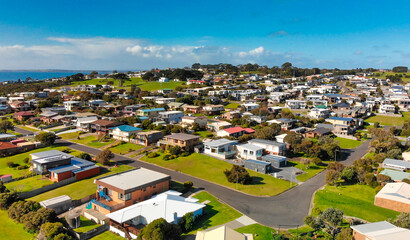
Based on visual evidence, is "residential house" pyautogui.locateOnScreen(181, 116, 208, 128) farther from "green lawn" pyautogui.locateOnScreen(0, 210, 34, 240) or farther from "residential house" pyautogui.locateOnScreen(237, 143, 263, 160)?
"green lawn" pyautogui.locateOnScreen(0, 210, 34, 240)

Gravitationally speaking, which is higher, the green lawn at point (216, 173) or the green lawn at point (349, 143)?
the green lawn at point (349, 143)

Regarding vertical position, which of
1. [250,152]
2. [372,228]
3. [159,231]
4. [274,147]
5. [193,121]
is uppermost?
[193,121]

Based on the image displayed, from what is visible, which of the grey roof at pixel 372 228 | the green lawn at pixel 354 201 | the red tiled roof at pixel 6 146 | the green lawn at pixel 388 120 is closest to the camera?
the grey roof at pixel 372 228

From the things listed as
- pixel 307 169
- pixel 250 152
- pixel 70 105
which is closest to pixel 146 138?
pixel 250 152

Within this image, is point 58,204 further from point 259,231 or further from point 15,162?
point 15,162

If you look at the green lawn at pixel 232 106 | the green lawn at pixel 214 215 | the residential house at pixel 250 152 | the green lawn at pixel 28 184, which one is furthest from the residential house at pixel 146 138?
the green lawn at pixel 232 106

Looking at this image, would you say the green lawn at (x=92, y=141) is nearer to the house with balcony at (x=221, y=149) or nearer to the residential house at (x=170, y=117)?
the residential house at (x=170, y=117)
